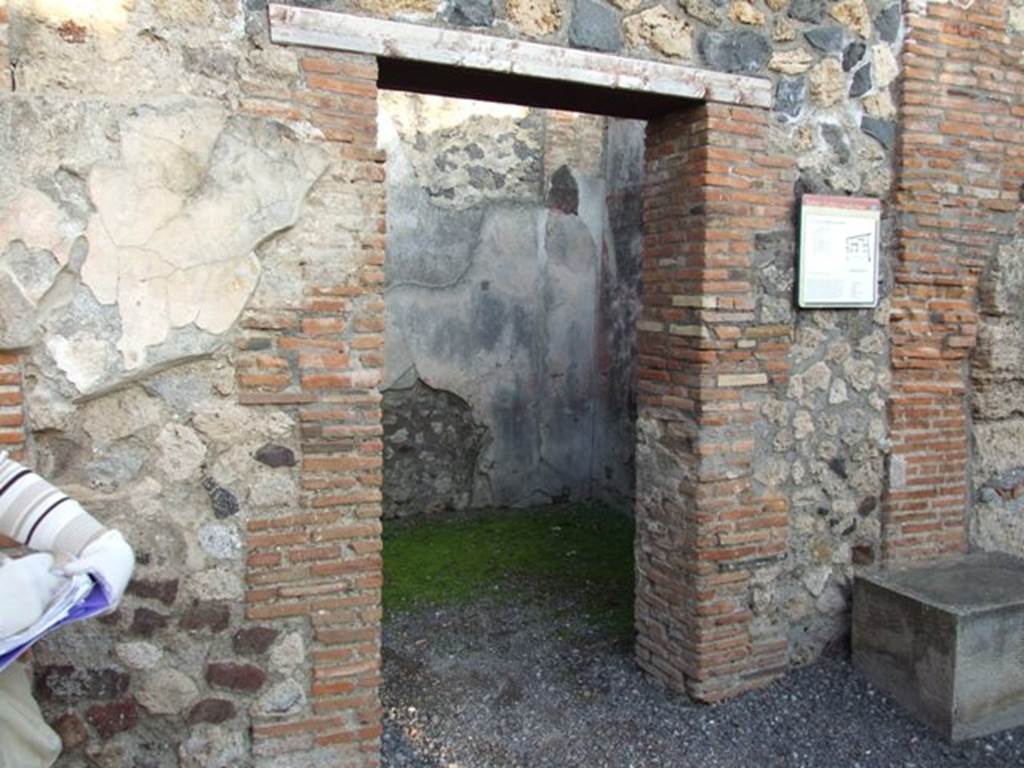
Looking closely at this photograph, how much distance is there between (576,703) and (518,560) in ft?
7.08

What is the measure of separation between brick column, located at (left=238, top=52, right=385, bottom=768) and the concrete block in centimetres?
232

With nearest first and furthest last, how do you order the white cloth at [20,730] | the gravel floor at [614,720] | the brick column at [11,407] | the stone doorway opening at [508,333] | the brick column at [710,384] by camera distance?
the white cloth at [20,730]
the brick column at [11,407]
the gravel floor at [614,720]
the brick column at [710,384]
the stone doorway opening at [508,333]

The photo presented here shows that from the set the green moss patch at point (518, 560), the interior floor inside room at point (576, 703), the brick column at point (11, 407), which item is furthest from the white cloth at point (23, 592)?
the green moss patch at point (518, 560)

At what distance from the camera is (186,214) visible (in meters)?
2.93

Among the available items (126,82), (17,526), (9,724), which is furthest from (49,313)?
(9,724)

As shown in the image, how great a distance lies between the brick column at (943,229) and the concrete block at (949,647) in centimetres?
35

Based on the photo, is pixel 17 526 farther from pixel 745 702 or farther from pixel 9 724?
pixel 745 702

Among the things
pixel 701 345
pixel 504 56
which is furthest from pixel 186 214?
pixel 701 345

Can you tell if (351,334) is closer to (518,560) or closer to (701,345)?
(701,345)

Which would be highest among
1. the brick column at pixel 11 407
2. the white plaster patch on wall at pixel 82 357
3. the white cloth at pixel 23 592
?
the white plaster patch on wall at pixel 82 357

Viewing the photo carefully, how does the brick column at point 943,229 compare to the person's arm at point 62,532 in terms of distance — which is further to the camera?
the brick column at point 943,229

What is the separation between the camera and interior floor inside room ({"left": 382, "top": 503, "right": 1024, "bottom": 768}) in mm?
3648

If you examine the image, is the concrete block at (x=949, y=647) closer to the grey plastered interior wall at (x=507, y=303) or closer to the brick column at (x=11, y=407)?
the grey plastered interior wall at (x=507, y=303)

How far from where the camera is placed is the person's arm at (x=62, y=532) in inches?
73.4
